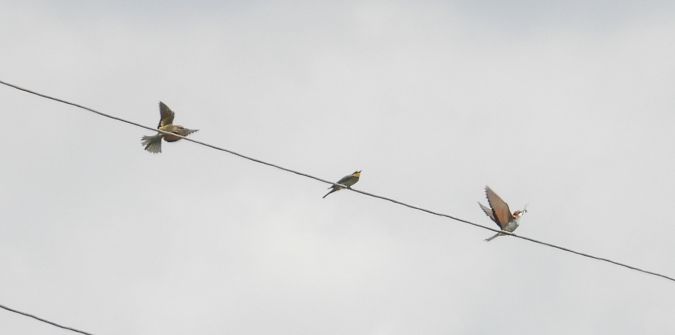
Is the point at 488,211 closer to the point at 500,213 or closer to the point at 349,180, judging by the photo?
the point at 500,213

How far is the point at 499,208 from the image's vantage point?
15930mm

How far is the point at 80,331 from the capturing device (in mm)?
9164

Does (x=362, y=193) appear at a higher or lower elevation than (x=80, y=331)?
higher

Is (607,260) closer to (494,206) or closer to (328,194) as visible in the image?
(494,206)

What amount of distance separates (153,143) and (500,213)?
16.1 ft

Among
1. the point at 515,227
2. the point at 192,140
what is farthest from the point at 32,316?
the point at 515,227

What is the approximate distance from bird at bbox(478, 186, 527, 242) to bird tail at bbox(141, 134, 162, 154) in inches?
179

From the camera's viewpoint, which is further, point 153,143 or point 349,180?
point 349,180

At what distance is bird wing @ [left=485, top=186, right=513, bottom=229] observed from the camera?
15.6 meters

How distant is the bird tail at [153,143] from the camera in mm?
16031

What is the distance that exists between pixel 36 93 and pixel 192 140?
1.75 meters

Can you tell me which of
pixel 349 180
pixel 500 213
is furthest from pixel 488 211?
pixel 349 180

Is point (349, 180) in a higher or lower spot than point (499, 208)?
higher

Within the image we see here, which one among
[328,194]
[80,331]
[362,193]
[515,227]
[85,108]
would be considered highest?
[328,194]
